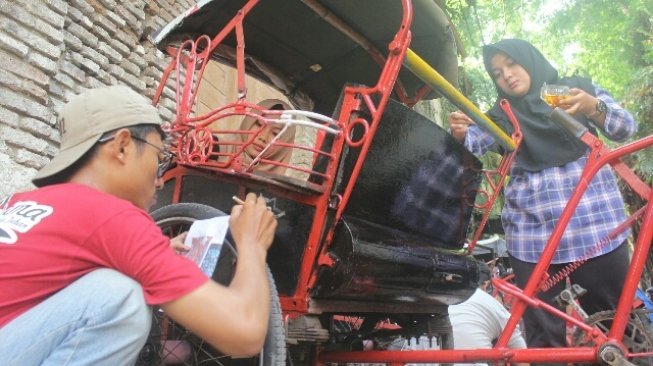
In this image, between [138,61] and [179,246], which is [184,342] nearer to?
[179,246]

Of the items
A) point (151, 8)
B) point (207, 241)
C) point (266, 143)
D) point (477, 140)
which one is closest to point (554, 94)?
point (477, 140)

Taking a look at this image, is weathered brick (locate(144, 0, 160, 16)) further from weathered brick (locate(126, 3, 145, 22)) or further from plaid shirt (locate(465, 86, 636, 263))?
plaid shirt (locate(465, 86, 636, 263))

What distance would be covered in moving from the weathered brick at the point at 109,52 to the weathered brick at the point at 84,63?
142 mm

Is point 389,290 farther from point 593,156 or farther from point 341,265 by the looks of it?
point 593,156

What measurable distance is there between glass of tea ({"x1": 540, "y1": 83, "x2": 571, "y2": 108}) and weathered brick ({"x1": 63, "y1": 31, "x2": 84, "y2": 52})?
3.02 m

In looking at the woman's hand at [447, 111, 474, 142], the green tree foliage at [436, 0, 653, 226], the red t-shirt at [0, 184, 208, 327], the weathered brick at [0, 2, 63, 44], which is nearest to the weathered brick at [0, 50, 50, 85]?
the weathered brick at [0, 2, 63, 44]

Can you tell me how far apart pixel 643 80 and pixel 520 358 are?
6934 millimetres

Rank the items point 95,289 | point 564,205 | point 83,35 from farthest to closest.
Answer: point 83,35, point 564,205, point 95,289

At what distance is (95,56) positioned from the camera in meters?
3.78

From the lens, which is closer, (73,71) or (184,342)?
(184,342)

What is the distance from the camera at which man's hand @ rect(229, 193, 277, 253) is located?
1673 mm

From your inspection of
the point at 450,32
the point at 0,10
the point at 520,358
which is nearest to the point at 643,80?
the point at 450,32

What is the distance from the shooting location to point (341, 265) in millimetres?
2057

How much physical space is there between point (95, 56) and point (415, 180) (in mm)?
2597
